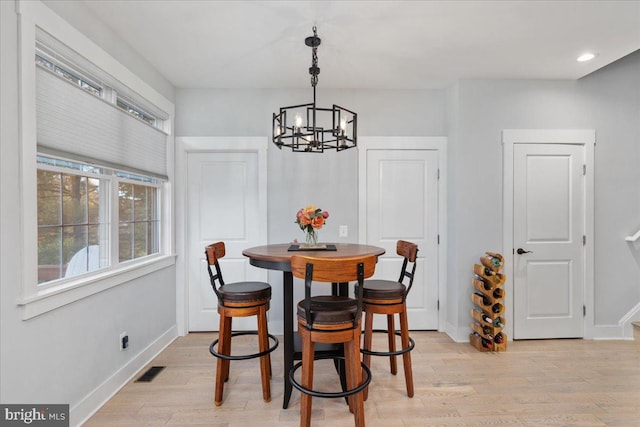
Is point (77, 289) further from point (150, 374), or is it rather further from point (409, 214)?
point (409, 214)

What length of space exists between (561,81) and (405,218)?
2.06m

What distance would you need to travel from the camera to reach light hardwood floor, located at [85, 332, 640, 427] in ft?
6.49

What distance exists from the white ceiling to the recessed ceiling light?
55 mm

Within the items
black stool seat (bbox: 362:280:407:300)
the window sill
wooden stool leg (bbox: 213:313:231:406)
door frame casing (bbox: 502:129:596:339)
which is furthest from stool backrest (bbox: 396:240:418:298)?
the window sill

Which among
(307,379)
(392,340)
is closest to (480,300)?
(392,340)

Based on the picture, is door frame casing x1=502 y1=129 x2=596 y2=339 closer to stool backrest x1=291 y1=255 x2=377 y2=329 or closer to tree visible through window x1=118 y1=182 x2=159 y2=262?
stool backrest x1=291 y1=255 x2=377 y2=329

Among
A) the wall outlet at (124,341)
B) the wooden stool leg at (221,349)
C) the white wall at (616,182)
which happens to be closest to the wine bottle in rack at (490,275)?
the white wall at (616,182)

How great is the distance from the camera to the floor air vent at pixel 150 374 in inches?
96.1

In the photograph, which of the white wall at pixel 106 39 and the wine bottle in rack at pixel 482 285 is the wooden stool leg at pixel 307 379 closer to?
the wine bottle in rack at pixel 482 285

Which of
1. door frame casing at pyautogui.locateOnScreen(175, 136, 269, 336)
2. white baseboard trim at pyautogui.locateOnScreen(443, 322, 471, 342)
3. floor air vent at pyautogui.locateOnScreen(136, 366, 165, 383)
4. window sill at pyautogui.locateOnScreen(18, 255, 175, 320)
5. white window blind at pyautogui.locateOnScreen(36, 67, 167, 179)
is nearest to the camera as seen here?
window sill at pyautogui.locateOnScreen(18, 255, 175, 320)

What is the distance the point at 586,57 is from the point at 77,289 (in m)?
4.24

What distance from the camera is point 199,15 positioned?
212 centimetres

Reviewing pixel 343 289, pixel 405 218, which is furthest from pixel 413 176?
pixel 343 289

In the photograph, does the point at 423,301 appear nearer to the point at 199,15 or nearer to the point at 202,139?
the point at 202,139
